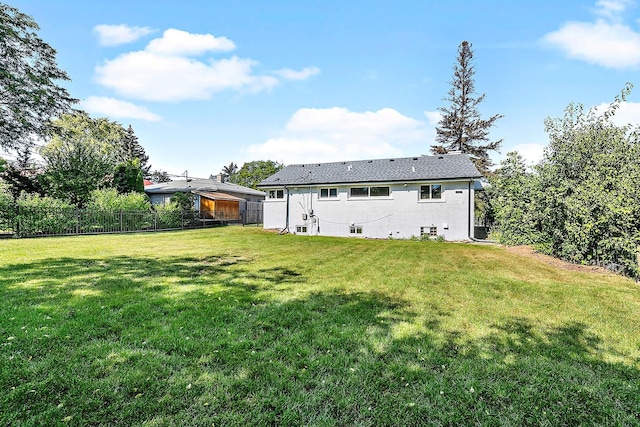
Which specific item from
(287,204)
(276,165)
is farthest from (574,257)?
(276,165)

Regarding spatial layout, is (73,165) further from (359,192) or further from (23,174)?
(359,192)

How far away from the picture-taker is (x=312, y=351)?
125 inches

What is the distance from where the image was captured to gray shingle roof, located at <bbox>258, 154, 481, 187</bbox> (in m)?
16.4

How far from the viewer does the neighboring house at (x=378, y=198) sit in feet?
52.0

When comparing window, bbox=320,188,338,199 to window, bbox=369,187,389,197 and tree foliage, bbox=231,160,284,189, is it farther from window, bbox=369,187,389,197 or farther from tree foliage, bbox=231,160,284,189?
tree foliage, bbox=231,160,284,189

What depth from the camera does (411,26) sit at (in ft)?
38.1

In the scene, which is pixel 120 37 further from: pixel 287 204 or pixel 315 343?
pixel 315 343

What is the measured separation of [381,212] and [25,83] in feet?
68.7

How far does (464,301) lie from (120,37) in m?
15.8

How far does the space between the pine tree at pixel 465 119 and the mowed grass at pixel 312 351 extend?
88.9 ft

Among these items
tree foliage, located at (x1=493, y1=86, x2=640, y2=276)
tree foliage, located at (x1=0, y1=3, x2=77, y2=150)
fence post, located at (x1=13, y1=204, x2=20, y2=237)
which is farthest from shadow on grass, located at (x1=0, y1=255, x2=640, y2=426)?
tree foliage, located at (x1=0, y1=3, x2=77, y2=150)

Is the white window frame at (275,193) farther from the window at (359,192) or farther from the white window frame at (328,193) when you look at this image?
the window at (359,192)

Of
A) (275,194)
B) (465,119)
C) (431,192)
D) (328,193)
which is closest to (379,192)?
(431,192)

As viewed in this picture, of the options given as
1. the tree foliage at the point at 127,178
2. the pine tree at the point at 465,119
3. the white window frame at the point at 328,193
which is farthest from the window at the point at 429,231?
the tree foliage at the point at 127,178
